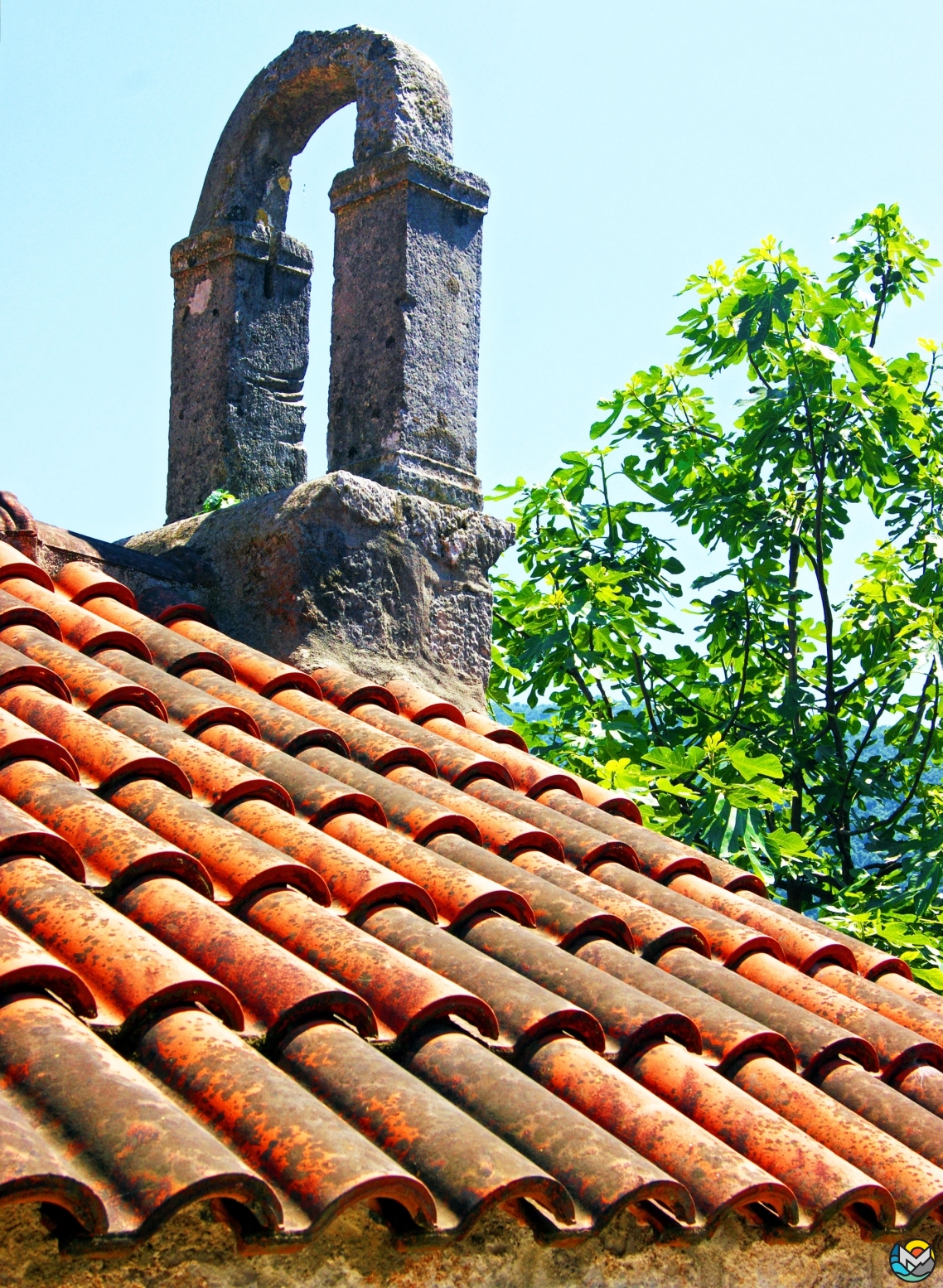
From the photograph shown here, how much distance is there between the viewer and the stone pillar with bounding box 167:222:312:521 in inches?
177

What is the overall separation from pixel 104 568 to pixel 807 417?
4.10 m

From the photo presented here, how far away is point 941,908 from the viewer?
6113 millimetres

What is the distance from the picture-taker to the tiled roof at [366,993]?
169 cm

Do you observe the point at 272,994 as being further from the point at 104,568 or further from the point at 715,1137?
the point at 104,568

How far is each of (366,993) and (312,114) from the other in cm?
333

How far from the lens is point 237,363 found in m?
4.49

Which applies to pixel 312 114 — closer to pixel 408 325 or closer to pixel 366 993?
pixel 408 325

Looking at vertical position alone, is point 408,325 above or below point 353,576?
above

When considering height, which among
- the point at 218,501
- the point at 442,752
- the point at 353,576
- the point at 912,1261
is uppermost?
the point at 218,501

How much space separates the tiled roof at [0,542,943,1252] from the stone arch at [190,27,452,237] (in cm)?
163

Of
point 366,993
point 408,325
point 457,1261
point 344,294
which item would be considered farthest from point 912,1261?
point 344,294

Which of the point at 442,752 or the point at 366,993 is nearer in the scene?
the point at 366,993

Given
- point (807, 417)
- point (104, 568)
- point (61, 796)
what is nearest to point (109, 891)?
point (61, 796)

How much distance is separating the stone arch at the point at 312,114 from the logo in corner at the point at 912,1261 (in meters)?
3.21
